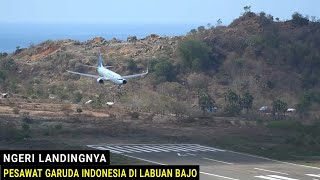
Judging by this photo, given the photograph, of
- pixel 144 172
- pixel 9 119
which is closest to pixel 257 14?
pixel 9 119

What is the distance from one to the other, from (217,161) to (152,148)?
21.5ft

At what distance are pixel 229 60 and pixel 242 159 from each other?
59.2 meters

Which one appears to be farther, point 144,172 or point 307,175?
point 307,175

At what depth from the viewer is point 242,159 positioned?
5484 centimetres

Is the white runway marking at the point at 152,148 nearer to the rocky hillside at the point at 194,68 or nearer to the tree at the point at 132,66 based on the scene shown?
the rocky hillside at the point at 194,68

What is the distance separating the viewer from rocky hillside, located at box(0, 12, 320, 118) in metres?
93.2

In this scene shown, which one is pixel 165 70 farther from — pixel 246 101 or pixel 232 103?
pixel 246 101

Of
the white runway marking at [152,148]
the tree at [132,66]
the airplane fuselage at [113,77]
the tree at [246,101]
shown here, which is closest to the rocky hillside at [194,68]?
the tree at [132,66]

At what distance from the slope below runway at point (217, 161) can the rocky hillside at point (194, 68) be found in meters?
23.1

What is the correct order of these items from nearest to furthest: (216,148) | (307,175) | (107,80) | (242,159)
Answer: (307,175), (242,159), (216,148), (107,80)

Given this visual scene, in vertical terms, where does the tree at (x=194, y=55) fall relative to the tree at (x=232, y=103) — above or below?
above

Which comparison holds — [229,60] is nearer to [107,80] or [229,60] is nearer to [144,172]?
[107,80]

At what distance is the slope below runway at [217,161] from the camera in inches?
1869

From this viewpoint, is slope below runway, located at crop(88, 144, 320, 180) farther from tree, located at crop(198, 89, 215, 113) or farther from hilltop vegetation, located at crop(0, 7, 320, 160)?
tree, located at crop(198, 89, 215, 113)
